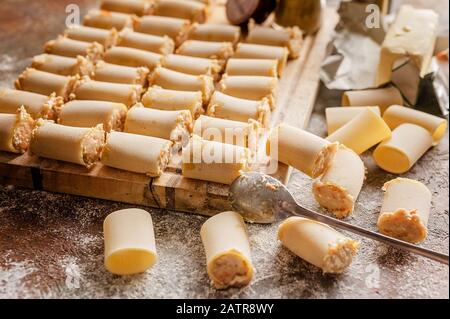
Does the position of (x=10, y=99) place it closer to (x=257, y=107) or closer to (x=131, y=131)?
(x=131, y=131)

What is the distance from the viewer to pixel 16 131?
265 cm

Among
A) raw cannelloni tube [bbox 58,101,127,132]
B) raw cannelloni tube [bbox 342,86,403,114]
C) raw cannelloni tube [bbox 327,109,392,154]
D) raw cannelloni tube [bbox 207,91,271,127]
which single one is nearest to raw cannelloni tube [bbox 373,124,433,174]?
raw cannelloni tube [bbox 327,109,392,154]

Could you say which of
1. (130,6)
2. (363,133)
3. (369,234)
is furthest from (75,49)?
(369,234)

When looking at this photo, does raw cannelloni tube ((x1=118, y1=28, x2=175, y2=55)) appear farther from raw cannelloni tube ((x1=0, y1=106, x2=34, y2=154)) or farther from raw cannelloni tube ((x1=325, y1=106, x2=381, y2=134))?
raw cannelloni tube ((x1=325, y1=106, x2=381, y2=134))

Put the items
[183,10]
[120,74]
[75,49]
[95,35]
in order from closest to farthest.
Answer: [120,74] < [75,49] < [95,35] < [183,10]

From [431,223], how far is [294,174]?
2.13 feet

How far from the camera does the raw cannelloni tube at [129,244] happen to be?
2.17 meters

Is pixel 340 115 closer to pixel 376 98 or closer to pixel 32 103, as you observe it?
pixel 376 98

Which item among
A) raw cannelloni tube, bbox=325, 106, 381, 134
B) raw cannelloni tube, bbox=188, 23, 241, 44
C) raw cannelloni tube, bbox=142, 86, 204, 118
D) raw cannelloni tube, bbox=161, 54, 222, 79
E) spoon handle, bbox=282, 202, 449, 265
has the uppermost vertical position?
raw cannelloni tube, bbox=188, 23, 241, 44

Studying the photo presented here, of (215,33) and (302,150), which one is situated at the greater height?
(215,33)

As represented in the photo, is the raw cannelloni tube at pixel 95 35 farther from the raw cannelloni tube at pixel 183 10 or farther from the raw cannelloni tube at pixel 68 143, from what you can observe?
the raw cannelloni tube at pixel 68 143

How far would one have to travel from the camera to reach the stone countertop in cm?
219

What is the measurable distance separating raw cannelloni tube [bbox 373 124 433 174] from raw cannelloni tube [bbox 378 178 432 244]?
0.30 m

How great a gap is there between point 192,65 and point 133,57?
33 cm
